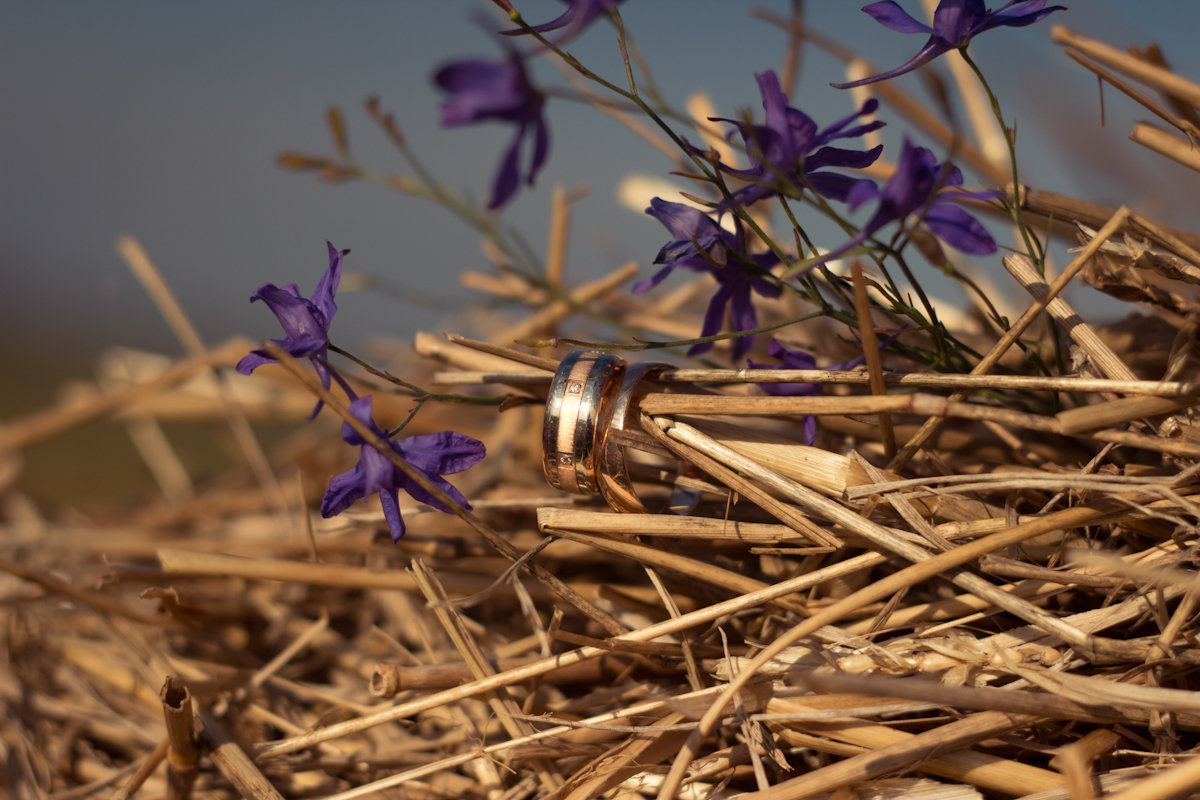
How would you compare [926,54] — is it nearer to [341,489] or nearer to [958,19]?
[958,19]

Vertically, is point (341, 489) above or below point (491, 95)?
below

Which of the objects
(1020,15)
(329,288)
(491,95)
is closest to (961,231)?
(1020,15)

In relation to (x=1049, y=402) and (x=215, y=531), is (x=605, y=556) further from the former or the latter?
(x=215, y=531)

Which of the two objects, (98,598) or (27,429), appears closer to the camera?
(98,598)

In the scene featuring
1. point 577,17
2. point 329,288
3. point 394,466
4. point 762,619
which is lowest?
point 762,619

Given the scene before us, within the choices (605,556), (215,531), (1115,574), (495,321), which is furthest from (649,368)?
(495,321)

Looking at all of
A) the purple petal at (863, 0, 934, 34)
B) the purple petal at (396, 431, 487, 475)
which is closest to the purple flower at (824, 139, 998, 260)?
the purple petal at (863, 0, 934, 34)

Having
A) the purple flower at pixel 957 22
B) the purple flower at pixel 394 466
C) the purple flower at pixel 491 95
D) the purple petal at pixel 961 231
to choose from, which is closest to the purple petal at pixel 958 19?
the purple flower at pixel 957 22
